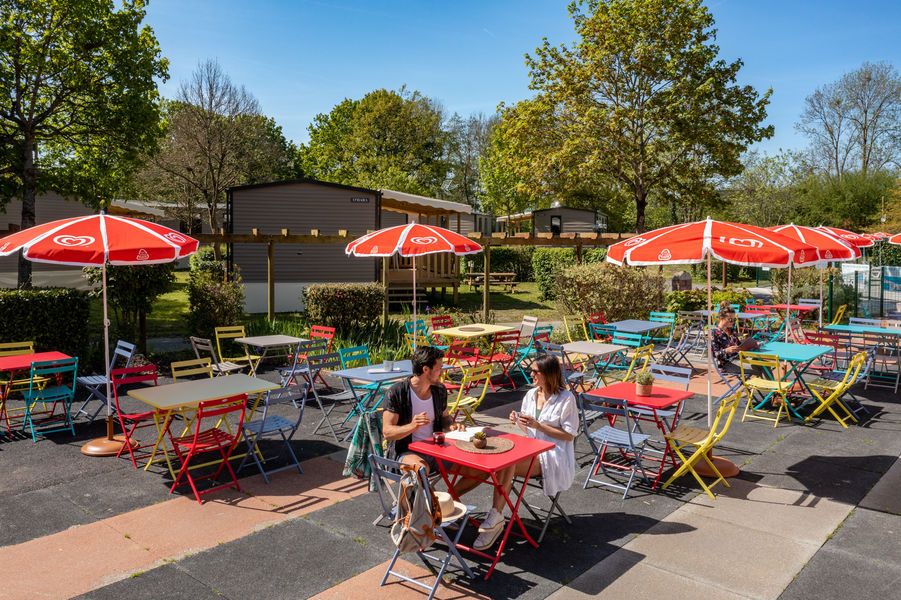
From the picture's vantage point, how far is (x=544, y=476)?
16.0ft

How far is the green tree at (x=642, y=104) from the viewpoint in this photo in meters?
23.2

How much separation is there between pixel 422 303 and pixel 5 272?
14.2 metres

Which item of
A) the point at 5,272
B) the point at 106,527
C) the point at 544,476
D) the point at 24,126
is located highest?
the point at 24,126

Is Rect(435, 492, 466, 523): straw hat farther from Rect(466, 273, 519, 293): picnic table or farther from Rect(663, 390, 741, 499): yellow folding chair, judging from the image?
Rect(466, 273, 519, 293): picnic table

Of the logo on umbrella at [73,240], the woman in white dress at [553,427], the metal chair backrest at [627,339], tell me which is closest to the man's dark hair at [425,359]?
the woman in white dress at [553,427]

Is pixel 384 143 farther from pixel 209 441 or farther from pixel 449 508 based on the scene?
pixel 449 508

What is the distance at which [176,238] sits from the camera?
22.6 ft

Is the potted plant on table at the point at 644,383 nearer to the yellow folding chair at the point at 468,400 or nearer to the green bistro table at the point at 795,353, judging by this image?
the yellow folding chair at the point at 468,400

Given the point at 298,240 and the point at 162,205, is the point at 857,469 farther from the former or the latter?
the point at 162,205

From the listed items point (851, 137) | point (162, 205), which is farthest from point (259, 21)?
point (851, 137)

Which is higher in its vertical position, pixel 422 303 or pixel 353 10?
pixel 353 10

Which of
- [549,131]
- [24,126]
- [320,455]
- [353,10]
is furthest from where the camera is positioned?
[549,131]

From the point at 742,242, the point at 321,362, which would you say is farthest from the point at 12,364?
the point at 742,242

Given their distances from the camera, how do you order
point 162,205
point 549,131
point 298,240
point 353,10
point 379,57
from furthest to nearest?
point 162,205, point 549,131, point 379,57, point 353,10, point 298,240
